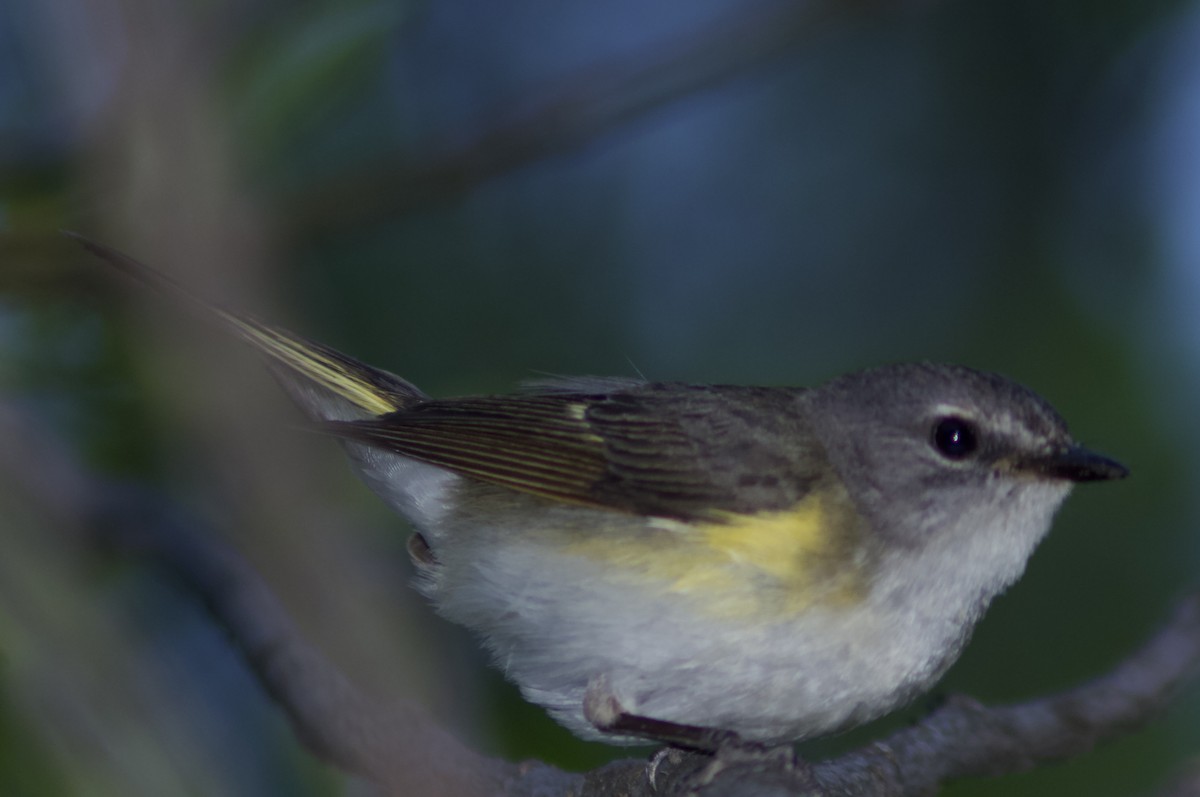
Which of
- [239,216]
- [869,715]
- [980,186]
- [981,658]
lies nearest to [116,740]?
[239,216]

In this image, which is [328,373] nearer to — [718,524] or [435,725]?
[718,524]

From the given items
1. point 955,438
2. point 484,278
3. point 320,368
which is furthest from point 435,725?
Result: point 484,278

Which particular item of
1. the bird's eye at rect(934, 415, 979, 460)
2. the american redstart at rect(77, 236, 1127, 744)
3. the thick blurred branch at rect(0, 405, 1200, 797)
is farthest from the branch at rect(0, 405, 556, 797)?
the bird's eye at rect(934, 415, 979, 460)

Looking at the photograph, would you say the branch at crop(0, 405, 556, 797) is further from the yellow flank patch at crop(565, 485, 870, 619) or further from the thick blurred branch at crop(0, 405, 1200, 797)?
the yellow flank patch at crop(565, 485, 870, 619)

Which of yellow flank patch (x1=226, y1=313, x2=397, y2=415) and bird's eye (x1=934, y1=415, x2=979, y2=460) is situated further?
bird's eye (x1=934, y1=415, x2=979, y2=460)

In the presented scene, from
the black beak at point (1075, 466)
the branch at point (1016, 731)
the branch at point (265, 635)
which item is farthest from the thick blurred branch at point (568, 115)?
the branch at point (1016, 731)

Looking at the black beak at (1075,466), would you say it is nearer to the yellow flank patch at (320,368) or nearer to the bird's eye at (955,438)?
the bird's eye at (955,438)
